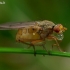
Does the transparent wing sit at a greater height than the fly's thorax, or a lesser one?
greater

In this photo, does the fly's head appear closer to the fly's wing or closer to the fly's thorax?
the fly's thorax

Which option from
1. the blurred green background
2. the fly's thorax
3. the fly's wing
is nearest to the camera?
the fly's wing

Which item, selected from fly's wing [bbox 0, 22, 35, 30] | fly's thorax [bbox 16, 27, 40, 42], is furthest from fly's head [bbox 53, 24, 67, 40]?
fly's wing [bbox 0, 22, 35, 30]

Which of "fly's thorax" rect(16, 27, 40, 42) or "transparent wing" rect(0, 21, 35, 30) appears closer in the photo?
"transparent wing" rect(0, 21, 35, 30)

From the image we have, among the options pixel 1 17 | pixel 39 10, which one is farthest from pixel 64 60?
pixel 1 17

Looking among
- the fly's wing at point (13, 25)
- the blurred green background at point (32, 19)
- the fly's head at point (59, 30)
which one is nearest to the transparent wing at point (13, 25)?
the fly's wing at point (13, 25)

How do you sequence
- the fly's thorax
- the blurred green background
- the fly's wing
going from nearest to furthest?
1. the fly's wing
2. the fly's thorax
3. the blurred green background

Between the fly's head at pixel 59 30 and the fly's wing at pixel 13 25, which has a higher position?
the fly's wing at pixel 13 25

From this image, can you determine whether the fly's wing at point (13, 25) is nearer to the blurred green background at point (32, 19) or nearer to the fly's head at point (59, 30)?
the fly's head at point (59, 30)

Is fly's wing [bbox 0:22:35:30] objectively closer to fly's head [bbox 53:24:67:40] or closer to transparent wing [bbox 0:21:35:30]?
transparent wing [bbox 0:21:35:30]

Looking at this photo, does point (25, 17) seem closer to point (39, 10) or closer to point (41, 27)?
point (39, 10)
